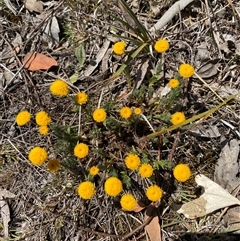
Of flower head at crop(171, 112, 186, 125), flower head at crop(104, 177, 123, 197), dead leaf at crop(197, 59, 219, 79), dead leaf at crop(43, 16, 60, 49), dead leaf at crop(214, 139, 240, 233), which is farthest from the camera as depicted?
dead leaf at crop(43, 16, 60, 49)

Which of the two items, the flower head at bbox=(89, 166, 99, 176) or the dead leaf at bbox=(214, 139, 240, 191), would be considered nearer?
the flower head at bbox=(89, 166, 99, 176)

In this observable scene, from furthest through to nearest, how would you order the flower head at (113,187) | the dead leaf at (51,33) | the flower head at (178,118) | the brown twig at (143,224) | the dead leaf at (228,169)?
the dead leaf at (51,33) < the dead leaf at (228,169) < the brown twig at (143,224) < the flower head at (178,118) < the flower head at (113,187)

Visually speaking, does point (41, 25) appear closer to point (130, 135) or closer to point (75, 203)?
point (130, 135)

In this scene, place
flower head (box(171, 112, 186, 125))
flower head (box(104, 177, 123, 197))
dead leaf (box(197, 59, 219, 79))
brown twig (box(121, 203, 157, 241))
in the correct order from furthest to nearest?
dead leaf (box(197, 59, 219, 79)) < brown twig (box(121, 203, 157, 241)) < flower head (box(171, 112, 186, 125)) < flower head (box(104, 177, 123, 197))

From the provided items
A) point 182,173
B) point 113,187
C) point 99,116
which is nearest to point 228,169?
point 182,173

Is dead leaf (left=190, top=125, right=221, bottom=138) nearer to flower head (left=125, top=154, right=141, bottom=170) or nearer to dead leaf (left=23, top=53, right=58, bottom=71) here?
flower head (left=125, top=154, right=141, bottom=170)

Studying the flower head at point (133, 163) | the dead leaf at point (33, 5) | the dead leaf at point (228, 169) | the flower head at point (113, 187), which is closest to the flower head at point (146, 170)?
the flower head at point (133, 163)

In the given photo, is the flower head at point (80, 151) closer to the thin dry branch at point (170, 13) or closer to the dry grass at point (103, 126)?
the dry grass at point (103, 126)

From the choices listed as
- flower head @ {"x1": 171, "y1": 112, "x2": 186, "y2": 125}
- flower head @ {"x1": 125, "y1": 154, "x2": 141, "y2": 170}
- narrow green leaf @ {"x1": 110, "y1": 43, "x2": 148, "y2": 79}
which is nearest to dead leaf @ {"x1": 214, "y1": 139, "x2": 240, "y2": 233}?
flower head @ {"x1": 171, "y1": 112, "x2": 186, "y2": 125}
